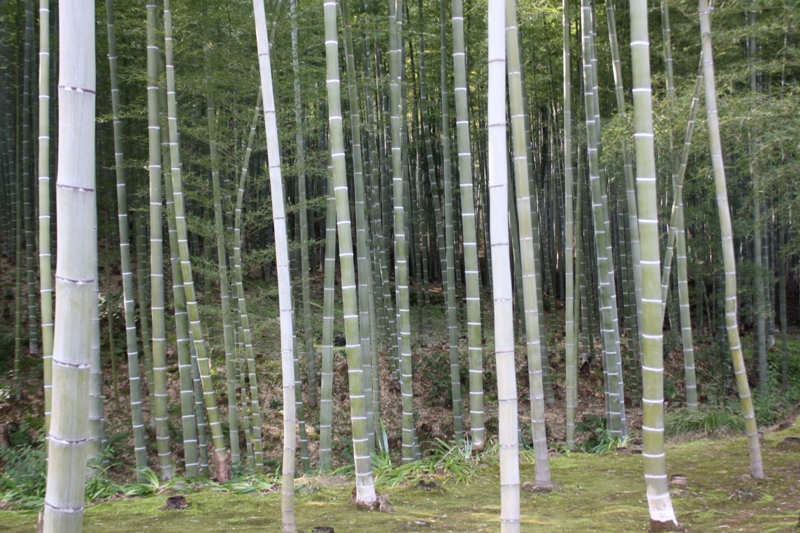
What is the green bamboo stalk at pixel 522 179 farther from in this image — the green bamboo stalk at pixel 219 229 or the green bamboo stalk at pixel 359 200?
the green bamboo stalk at pixel 219 229

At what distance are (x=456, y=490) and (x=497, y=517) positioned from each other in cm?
61

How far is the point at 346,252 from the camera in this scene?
2568 millimetres

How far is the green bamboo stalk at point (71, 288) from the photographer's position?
110 cm

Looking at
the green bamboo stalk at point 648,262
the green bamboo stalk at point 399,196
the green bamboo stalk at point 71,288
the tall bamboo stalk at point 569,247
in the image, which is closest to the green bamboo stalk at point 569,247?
the tall bamboo stalk at point 569,247

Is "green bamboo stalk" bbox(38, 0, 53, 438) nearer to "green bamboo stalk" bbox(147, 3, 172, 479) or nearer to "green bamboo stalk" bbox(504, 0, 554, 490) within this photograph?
"green bamboo stalk" bbox(147, 3, 172, 479)

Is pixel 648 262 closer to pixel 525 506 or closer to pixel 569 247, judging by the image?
pixel 525 506

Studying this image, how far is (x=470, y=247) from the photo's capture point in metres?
3.04

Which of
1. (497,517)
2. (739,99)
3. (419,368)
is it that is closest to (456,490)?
(497,517)

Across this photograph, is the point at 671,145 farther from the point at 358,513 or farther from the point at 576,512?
the point at 358,513

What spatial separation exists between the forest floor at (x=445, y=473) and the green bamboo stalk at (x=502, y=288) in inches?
37.3

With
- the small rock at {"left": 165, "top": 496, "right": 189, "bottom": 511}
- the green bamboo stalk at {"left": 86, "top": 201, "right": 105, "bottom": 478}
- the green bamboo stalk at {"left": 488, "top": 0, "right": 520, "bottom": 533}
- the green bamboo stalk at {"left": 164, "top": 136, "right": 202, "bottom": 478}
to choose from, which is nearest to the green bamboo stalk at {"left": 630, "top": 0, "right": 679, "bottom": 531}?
the green bamboo stalk at {"left": 488, "top": 0, "right": 520, "bottom": 533}

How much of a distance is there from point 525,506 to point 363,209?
1.91 metres

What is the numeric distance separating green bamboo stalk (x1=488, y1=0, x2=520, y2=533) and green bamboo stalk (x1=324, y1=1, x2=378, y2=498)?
0.84 metres

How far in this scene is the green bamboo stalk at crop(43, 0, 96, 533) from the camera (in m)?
1.10
